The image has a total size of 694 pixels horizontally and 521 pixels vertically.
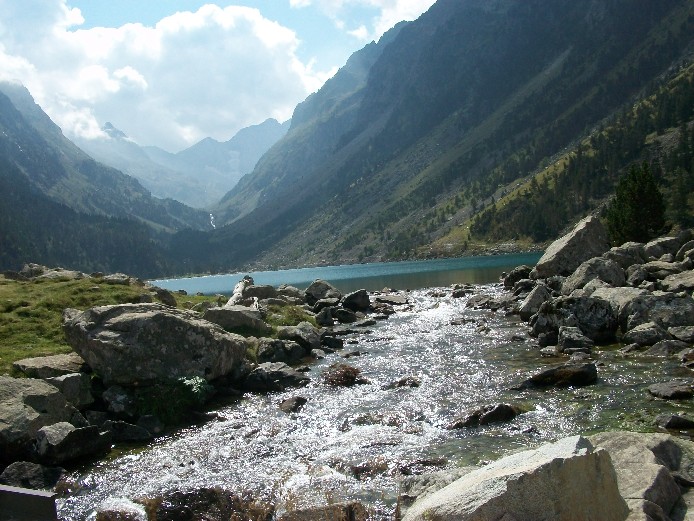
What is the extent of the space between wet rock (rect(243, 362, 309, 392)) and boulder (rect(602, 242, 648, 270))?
3219cm

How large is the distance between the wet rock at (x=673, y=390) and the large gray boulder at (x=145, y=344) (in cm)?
1681

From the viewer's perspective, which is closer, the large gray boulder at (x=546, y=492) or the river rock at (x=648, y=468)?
the large gray boulder at (x=546, y=492)

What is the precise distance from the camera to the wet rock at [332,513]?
1045 cm

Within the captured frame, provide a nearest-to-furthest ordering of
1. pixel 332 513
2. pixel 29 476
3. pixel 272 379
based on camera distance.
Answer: pixel 332 513, pixel 29 476, pixel 272 379

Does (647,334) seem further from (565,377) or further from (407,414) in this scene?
(407,414)

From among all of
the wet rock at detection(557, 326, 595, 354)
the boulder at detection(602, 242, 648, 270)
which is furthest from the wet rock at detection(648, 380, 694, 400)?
the boulder at detection(602, 242, 648, 270)

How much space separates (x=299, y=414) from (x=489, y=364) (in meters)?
10.2

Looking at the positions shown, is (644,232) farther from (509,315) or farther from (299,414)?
(299,414)

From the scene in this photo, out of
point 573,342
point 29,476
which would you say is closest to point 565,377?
point 573,342

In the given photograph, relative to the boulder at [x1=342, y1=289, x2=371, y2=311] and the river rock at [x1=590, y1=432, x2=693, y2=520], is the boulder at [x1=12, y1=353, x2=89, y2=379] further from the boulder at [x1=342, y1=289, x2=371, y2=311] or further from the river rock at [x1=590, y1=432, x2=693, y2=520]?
the boulder at [x1=342, y1=289, x2=371, y2=311]

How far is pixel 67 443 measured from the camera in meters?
15.0

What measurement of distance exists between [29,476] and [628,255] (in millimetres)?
46889

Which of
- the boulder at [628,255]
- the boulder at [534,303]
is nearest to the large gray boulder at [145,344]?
the boulder at [534,303]

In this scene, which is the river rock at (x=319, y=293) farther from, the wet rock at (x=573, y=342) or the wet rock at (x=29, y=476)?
the wet rock at (x=29, y=476)
